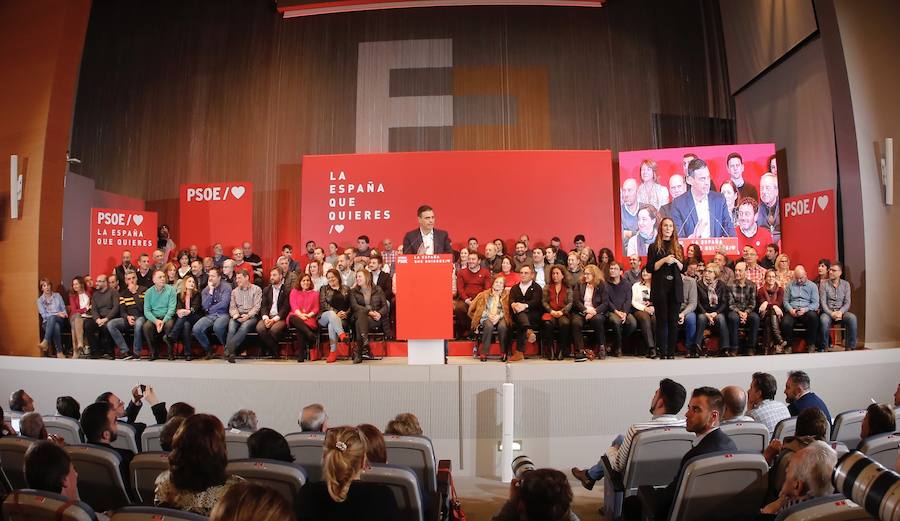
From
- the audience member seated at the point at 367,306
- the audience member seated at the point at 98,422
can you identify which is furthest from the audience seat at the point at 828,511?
the audience member seated at the point at 367,306

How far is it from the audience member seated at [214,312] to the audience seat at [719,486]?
5.07 meters

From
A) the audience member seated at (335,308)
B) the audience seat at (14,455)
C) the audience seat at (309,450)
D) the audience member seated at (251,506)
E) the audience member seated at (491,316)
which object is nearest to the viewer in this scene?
the audience member seated at (251,506)

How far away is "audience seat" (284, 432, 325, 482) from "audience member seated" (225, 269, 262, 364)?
10.6ft

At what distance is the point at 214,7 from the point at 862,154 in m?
9.44

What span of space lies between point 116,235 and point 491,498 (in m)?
6.54

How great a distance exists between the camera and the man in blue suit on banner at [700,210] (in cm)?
838

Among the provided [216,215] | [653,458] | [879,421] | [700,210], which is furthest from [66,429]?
[700,210]

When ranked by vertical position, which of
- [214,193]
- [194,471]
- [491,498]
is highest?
[214,193]

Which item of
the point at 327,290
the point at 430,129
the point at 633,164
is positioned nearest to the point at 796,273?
the point at 633,164

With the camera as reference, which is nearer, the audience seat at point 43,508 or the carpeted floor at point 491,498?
the audience seat at point 43,508

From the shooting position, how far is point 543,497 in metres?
1.79

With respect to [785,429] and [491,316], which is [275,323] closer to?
[491,316]

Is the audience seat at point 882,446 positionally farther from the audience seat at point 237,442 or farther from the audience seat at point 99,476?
the audience seat at point 99,476

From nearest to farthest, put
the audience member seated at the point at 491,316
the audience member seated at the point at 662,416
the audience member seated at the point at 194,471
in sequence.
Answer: the audience member seated at the point at 194,471 < the audience member seated at the point at 662,416 < the audience member seated at the point at 491,316
